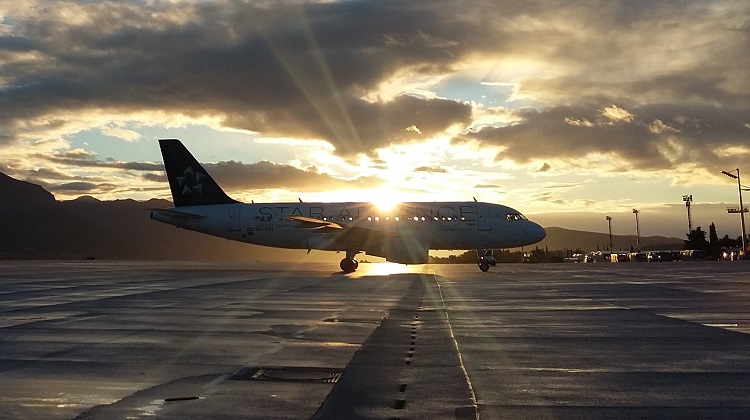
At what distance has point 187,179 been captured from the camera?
159 feet

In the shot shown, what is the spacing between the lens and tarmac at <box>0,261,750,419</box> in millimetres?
5742

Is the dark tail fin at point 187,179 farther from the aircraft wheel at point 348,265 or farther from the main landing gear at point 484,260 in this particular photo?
the main landing gear at point 484,260

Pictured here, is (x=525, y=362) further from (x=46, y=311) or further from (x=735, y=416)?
(x=46, y=311)

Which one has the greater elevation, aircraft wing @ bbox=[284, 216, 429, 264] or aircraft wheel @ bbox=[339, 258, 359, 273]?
aircraft wing @ bbox=[284, 216, 429, 264]

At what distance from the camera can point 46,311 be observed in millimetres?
14188

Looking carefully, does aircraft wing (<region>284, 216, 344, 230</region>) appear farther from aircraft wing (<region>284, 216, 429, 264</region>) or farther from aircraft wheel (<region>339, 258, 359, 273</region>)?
aircraft wheel (<region>339, 258, 359, 273</region>)

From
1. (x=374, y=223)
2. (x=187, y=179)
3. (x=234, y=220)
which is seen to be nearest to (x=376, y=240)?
(x=374, y=223)

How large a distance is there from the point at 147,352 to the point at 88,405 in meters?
2.99

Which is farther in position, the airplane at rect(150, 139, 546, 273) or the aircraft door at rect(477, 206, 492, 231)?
the aircraft door at rect(477, 206, 492, 231)

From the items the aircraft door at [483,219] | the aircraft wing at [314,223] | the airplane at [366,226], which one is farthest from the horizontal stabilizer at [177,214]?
the aircraft door at [483,219]

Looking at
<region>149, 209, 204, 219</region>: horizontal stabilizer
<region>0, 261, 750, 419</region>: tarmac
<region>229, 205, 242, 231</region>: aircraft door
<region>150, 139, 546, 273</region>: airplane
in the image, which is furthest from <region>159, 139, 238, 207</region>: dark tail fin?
<region>0, 261, 750, 419</region>: tarmac

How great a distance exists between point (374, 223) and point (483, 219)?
674 cm

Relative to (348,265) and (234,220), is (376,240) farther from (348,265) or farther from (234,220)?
(234,220)

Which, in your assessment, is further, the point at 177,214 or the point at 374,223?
the point at 177,214
